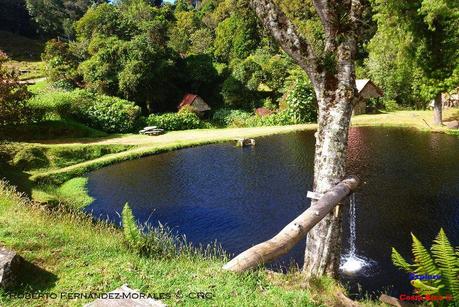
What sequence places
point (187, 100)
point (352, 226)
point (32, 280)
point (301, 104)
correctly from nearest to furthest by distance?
point (32, 280) → point (352, 226) → point (301, 104) → point (187, 100)

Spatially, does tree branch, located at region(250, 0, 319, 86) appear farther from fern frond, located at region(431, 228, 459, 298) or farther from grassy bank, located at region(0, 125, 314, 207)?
grassy bank, located at region(0, 125, 314, 207)

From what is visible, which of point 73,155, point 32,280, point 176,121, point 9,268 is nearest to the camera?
point 9,268

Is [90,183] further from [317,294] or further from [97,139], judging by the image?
[317,294]

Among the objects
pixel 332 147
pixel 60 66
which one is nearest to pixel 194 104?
pixel 60 66

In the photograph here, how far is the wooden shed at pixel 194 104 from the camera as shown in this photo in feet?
143

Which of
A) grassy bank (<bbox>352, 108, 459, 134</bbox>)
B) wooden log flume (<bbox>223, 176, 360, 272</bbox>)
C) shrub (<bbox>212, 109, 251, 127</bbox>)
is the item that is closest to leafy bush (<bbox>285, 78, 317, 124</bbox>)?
grassy bank (<bbox>352, 108, 459, 134</bbox>)

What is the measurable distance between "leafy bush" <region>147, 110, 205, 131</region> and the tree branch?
1324 inches

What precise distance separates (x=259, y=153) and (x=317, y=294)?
2063cm

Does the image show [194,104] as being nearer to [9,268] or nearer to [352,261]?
[352,261]

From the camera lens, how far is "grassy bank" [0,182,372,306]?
5250 millimetres

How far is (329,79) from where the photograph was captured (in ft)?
22.6

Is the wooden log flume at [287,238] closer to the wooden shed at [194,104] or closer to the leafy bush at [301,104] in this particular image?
the leafy bush at [301,104]

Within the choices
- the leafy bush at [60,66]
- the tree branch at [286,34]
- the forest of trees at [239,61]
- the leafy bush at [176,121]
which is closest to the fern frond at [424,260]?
the tree branch at [286,34]

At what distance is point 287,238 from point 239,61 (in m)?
47.0
